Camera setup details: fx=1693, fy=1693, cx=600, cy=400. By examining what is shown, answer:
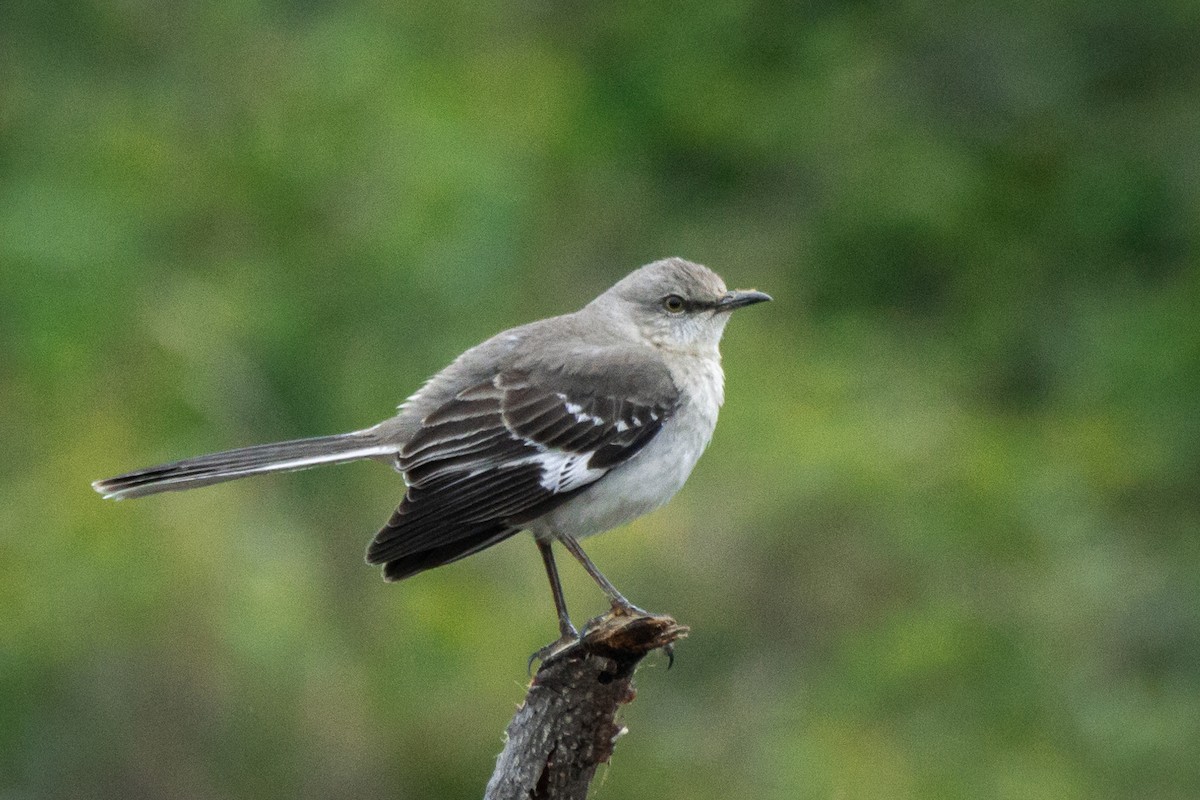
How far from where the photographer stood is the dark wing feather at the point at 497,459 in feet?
15.0

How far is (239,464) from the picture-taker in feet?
15.9

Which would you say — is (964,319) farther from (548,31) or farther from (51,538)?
(51,538)

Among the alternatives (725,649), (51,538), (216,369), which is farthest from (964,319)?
(51,538)

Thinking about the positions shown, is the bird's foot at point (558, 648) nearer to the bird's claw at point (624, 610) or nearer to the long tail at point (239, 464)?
the bird's claw at point (624, 610)

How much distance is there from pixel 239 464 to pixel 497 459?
737 mm

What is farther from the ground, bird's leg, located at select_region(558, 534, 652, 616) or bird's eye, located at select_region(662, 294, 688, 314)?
bird's eye, located at select_region(662, 294, 688, 314)

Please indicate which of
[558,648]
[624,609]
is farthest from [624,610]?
[558,648]

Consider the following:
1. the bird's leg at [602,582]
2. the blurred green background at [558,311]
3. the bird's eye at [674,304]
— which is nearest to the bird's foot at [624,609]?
the bird's leg at [602,582]

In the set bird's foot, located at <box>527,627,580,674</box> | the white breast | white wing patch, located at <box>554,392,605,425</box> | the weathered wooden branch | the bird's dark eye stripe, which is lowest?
the weathered wooden branch

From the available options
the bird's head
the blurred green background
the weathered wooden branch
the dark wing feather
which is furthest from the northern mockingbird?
the blurred green background

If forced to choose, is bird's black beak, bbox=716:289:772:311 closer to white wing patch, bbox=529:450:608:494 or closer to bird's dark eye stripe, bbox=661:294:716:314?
bird's dark eye stripe, bbox=661:294:716:314

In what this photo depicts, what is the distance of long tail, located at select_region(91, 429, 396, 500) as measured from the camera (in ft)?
15.6

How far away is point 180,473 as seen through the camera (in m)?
4.79

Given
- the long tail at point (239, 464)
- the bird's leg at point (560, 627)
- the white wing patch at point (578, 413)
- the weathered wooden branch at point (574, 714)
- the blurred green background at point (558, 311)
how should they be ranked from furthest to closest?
the blurred green background at point (558, 311) → the white wing patch at point (578, 413) → the long tail at point (239, 464) → the bird's leg at point (560, 627) → the weathered wooden branch at point (574, 714)
